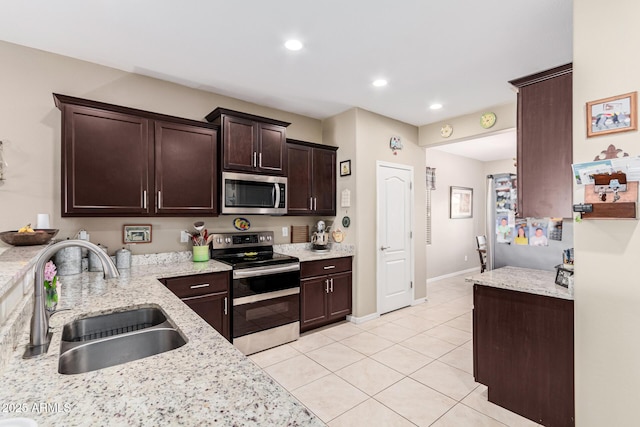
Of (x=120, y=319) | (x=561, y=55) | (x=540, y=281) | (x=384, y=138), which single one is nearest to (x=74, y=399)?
(x=120, y=319)

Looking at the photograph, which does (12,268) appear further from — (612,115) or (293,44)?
(612,115)

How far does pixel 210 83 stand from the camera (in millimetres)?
3141

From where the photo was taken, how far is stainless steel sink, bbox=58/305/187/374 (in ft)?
3.88

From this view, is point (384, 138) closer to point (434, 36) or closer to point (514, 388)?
point (434, 36)

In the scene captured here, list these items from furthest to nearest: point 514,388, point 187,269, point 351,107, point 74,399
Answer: point 351,107 → point 187,269 → point 514,388 → point 74,399

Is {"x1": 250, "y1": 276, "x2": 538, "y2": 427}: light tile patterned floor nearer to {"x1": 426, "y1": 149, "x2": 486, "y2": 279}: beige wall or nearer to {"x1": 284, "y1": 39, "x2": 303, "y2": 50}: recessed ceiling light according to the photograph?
{"x1": 426, "y1": 149, "x2": 486, "y2": 279}: beige wall

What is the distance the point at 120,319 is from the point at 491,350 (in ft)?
8.04

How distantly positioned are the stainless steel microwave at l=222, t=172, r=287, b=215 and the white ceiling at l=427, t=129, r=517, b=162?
3.04 meters

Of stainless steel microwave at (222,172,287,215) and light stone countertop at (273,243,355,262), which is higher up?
Result: stainless steel microwave at (222,172,287,215)

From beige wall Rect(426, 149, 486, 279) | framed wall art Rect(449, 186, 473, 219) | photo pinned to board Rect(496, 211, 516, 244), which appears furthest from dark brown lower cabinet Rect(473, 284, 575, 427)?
framed wall art Rect(449, 186, 473, 219)

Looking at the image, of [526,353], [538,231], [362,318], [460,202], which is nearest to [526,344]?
[526,353]

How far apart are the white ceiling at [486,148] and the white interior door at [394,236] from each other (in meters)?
1.27

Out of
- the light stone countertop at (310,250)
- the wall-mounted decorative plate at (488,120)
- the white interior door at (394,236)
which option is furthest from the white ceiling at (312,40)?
the light stone countertop at (310,250)

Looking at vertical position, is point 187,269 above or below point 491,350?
above
